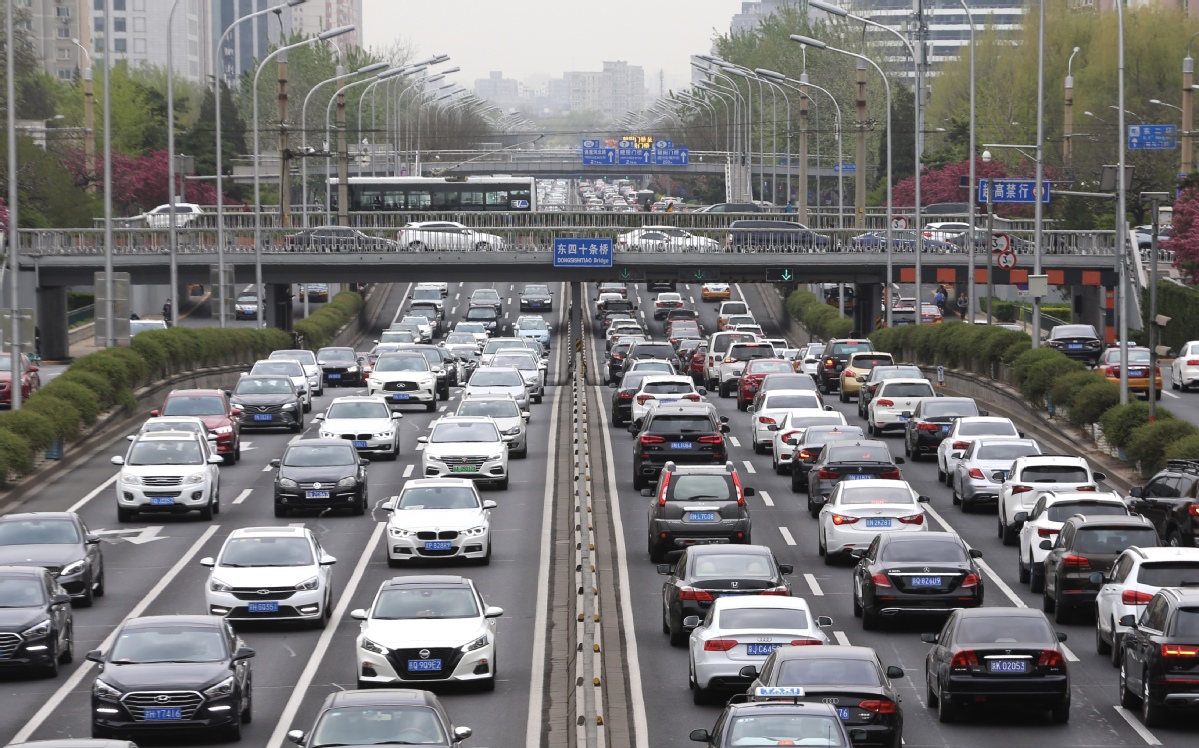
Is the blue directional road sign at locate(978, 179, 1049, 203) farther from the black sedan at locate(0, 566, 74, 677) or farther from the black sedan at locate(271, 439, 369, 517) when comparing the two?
the black sedan at locate(0, 566, 74, 677)

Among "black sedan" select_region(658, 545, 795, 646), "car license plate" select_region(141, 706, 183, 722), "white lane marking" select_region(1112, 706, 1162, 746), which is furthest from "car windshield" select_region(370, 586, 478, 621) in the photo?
"white lane marking" select_region(1112, 706, 1162, 746)

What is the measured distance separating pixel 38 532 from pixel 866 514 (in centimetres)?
1197

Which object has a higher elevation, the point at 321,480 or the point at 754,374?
the point at 754,374

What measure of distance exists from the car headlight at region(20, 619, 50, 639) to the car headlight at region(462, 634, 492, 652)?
4.93 meters

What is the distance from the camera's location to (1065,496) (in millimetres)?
27500

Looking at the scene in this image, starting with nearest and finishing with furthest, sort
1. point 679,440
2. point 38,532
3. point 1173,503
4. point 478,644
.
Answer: point 478,644
point 38,532
point 1173,503
point 679,440

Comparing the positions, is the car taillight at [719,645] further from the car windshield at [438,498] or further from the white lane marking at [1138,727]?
the car windshield at [438,498]

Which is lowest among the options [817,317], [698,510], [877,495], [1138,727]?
[1138,727]

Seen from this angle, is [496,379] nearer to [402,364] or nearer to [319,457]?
[402,364]

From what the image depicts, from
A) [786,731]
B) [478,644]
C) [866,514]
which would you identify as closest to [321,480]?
[866,514]

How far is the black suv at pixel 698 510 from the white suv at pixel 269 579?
5.80 metres

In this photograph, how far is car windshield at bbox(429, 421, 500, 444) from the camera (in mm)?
37344

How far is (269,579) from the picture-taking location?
2483 cm

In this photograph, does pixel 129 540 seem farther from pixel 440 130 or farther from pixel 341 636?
pixel 440 130
